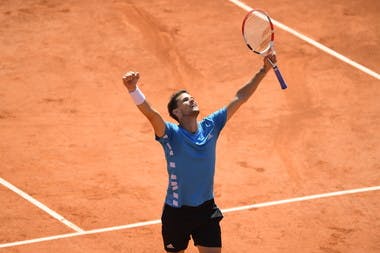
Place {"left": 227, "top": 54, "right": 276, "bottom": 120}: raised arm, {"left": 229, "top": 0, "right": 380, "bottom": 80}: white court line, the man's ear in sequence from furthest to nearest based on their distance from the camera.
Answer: {"left": 229, "top": 0, "right": 380, "bottom": 80}: white court line < {"left": 227, "top": 54, "right": 276, "bottom": 120}: raised arm < the man's ear

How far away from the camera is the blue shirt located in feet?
30.2

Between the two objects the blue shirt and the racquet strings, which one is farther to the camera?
the racquet strings

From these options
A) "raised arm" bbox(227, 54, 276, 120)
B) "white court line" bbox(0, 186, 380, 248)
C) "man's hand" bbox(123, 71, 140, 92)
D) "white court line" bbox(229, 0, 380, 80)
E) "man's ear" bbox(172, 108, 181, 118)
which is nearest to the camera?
"man's hand" bbox(123, 71, 140, 92)

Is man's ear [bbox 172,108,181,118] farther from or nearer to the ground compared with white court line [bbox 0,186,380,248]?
farther from the ground

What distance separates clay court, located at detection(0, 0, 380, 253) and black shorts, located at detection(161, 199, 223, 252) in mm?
2338

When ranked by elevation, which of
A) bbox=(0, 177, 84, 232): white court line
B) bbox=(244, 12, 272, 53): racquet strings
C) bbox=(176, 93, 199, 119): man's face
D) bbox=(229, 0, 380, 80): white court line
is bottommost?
bbox=(0, 177, 84, 232): white court line

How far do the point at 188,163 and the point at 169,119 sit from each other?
19.0 ft

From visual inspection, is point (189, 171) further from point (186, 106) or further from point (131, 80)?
point (131, 80)

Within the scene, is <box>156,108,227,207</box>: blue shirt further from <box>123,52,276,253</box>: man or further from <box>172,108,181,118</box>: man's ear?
<box>172,108,181,118</box>: man's ear

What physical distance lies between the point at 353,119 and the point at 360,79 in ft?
5.01

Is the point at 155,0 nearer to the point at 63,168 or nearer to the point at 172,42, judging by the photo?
the point at 172,42

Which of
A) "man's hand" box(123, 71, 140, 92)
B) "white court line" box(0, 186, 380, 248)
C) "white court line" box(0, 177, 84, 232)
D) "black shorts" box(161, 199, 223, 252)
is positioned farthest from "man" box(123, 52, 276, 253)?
"white court line" box(0, 177, 84, 232)

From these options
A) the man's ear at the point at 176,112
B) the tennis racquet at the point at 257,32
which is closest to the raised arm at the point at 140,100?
the man's ear at the point at 176,112

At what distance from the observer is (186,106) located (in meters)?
9.29
